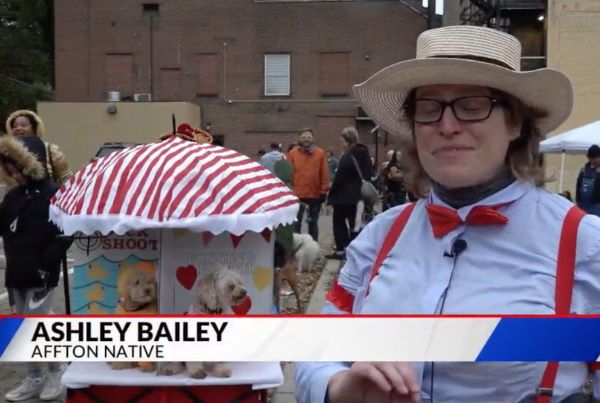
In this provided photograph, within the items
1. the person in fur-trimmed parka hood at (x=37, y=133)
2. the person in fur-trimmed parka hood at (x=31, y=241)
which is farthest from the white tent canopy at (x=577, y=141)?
the person in fur-trimmed parka hood at (x=31, y=241)

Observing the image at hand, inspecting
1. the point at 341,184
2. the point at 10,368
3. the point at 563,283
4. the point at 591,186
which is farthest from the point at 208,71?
the point at 563,283

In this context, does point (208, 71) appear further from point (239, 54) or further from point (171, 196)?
point (171, 196)

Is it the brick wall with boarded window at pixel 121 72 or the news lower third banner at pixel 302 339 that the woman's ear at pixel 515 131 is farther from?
the brick wall with boarded window at pixel 121 72

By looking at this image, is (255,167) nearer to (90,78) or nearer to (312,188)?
(312,188)

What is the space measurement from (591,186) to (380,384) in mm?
10623

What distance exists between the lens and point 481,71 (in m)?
1.93

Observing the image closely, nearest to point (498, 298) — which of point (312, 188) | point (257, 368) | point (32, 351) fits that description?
point (32, 351)

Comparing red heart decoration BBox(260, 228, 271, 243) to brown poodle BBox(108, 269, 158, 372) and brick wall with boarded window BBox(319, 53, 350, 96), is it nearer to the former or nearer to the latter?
brown poodle BBox(108, 269, 158, 372)

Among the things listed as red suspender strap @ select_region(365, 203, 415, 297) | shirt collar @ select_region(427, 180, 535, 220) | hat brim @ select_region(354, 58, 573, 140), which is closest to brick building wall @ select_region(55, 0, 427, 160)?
hat brim @ select_region(354, 58, 573, 140)

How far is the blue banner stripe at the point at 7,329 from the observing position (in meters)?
2.38

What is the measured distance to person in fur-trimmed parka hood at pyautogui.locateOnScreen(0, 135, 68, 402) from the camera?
5.23m

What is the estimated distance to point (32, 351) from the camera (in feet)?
7.83

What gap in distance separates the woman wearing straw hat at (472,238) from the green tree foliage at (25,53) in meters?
34.1

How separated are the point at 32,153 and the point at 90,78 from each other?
1278 inches
